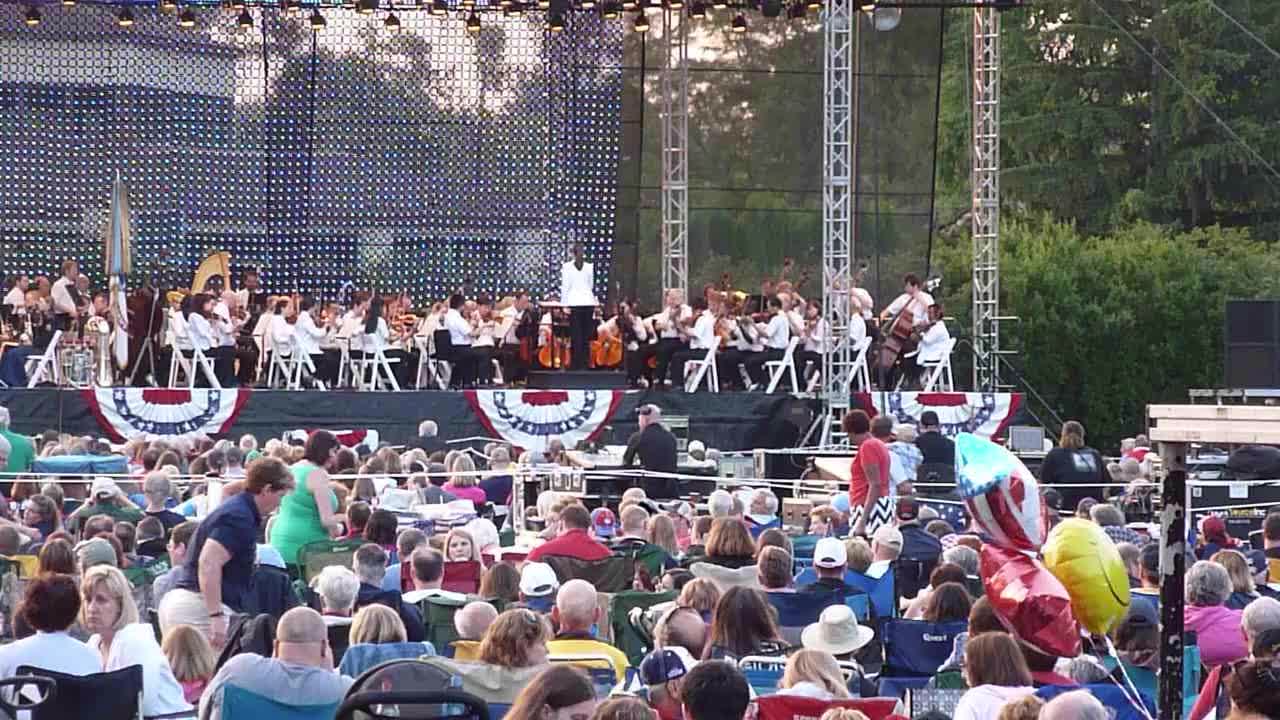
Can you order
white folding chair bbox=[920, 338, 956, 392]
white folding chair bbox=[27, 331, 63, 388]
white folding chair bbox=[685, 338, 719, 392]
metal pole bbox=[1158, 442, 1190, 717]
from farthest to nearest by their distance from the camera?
white folding chair bbox=[920, 338, 956, 392] → white folding chair bbox=[685, 338, 719, 392] → white folding chair bbox=[27, 331, 63, 388] → metal pole bbox=[1158, 442, 1190, 717]

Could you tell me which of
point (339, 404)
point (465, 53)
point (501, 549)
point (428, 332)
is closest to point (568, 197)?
point (465, 53)

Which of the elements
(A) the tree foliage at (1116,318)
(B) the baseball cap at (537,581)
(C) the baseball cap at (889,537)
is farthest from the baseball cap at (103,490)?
(A) the tree foliage at (1116,318)

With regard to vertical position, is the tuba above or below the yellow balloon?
above

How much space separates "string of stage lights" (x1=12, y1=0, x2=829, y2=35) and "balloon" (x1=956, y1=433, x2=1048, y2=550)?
1932 cm

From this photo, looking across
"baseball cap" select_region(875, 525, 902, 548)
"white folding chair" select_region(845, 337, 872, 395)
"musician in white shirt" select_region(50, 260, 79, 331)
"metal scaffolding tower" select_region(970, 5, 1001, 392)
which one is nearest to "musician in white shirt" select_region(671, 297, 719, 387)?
"white folding chair" select_region(845, 337, 872, 395)

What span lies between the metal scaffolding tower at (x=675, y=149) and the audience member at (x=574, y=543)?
49.4 ft

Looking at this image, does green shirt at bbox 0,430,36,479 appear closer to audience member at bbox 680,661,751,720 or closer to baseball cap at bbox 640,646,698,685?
baseball cap at bbox 640,646,698,685

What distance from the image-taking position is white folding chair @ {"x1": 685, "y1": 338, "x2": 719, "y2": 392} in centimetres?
2386

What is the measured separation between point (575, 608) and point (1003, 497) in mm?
1872

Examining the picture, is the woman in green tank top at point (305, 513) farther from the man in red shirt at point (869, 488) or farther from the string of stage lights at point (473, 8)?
the string of stage lights at point (473, 8)

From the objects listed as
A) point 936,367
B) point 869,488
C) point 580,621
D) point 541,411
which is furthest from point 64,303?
point 580,621

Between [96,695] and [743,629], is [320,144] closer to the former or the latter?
[743,629]

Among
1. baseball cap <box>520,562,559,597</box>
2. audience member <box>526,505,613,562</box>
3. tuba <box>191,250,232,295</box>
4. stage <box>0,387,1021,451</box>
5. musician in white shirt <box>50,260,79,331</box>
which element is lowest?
baseball cap <box>520,562,559,597</box>

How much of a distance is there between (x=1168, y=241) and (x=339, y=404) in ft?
57.5
